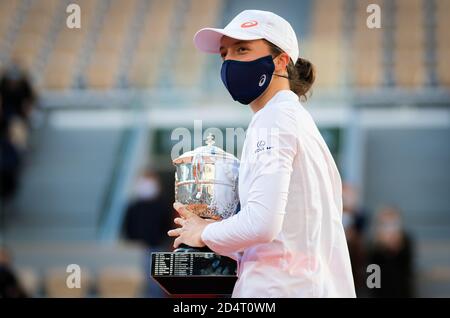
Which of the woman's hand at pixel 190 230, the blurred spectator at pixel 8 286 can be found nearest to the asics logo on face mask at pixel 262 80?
the woman's hand at pixel 190 230

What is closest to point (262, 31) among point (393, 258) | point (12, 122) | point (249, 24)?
point (249, 24)

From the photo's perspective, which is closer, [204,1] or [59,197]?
[59,197]

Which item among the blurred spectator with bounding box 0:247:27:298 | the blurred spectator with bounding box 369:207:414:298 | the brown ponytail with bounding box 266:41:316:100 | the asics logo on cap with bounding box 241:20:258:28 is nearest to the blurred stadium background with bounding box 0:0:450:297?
the blurred spectator with bounding box 369:207:414:298

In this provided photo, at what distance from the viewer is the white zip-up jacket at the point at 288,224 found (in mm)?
2568

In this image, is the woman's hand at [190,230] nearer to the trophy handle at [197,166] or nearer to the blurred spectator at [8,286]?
the trophy handle at [197,166]

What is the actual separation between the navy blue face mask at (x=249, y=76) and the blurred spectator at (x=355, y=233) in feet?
15.2

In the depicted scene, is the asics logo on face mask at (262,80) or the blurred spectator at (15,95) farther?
the blurred spectator at (15,95)

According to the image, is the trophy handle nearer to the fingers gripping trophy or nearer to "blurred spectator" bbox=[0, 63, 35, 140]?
the fingers gripping trophy

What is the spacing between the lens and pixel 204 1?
14.1 meters

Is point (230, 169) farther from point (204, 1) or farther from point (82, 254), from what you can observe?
point (204, 1)

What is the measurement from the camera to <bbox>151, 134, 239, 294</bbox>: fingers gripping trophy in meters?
2.70

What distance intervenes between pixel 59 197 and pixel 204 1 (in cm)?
500

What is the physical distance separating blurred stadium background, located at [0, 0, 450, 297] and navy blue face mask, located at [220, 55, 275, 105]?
543 cm

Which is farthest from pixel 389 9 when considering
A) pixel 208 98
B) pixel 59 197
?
pixel 59 197
